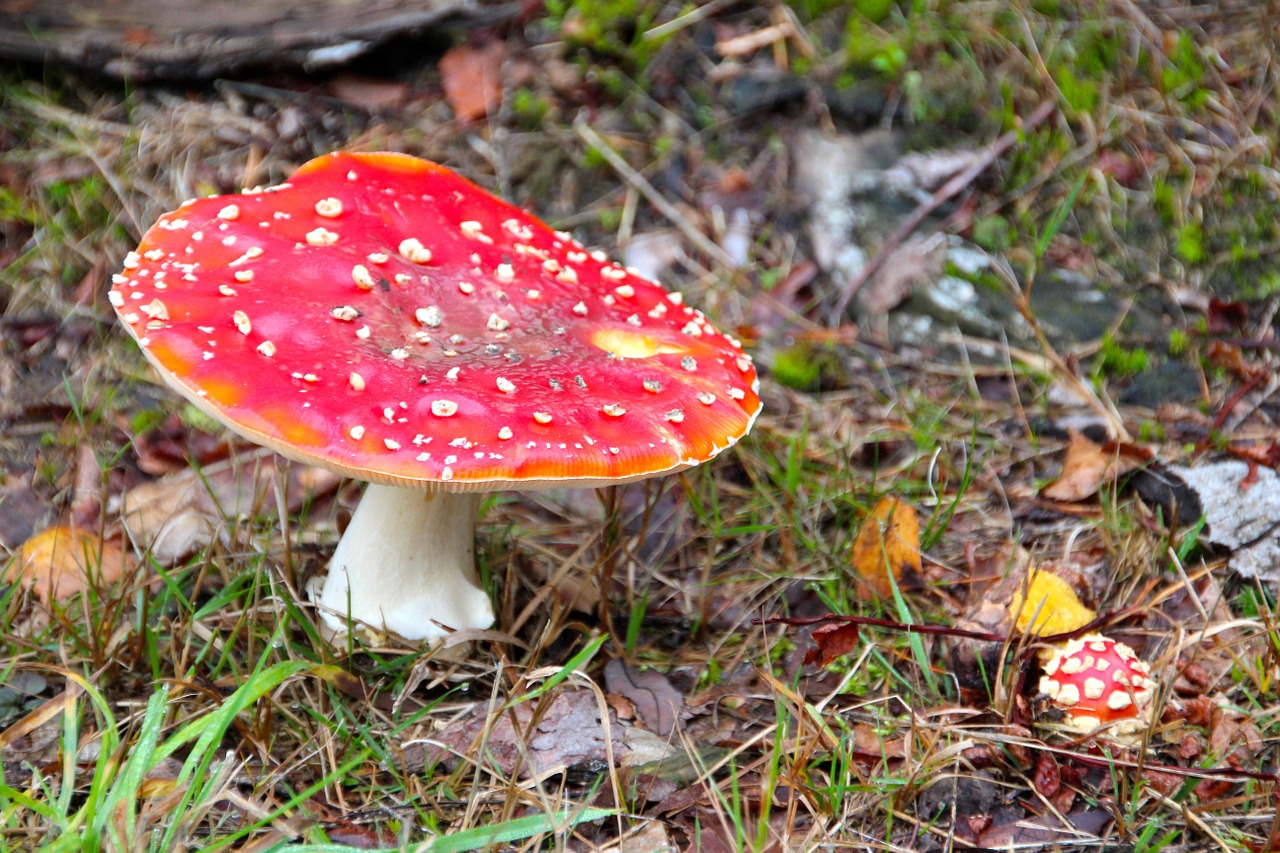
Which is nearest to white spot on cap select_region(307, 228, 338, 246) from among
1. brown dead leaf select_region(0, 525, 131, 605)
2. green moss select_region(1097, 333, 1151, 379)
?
brown dead leaf select_region(0, 525, 131, 605)

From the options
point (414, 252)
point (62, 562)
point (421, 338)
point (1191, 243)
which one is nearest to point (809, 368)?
point (1191, 243)

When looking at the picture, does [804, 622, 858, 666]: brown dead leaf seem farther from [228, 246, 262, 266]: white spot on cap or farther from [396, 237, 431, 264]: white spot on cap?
[228, 246, 262, 266]: white spot on cap

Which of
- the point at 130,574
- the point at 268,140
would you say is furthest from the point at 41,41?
the point at 130,574

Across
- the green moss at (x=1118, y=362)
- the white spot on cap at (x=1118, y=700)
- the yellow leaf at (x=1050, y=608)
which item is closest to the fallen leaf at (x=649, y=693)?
the yellow leaf at (x=1050, y=608)

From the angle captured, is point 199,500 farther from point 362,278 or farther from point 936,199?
point 936,199

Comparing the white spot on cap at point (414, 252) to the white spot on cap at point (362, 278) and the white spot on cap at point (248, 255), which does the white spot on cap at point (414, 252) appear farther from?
the white spot on cap at point (248, 255)
